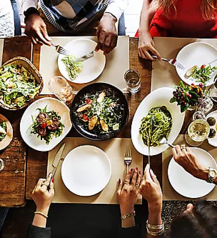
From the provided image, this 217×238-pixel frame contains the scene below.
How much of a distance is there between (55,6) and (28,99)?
59cm

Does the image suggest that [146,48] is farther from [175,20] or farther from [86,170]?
[86,170]

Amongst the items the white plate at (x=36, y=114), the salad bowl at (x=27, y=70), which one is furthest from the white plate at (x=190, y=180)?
the salad bowl at (x=27, y=70)

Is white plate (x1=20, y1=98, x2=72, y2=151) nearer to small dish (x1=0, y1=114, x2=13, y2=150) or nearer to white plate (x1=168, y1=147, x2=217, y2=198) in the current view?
small dish (x1=0, y1=114, x2=13, y2=150)

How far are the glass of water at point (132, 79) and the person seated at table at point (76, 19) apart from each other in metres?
0.17

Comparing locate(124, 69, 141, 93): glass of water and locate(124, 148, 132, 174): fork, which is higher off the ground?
locate(124, 69, 141, 93): glass of water

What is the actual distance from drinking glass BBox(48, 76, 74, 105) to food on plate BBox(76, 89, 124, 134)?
0.08m

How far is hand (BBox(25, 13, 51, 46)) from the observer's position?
5.65 feet

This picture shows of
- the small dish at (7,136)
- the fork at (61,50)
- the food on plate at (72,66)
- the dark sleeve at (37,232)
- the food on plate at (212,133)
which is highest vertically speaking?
the fork at (61,50)

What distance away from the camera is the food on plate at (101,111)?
162 centimetres

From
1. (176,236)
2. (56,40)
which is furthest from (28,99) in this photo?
(176,236)

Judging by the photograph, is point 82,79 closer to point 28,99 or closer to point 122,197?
point 28,99

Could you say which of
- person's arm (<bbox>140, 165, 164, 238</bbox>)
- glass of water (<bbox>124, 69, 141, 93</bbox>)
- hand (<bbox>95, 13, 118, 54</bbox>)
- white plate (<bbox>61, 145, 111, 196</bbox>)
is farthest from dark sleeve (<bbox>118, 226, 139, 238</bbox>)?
hand (<bbox>95, 13, 118, 54</bbox>)

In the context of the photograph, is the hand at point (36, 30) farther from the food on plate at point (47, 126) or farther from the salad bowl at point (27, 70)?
the food on plate at point (47, 126)

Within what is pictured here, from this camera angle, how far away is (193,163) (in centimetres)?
152
